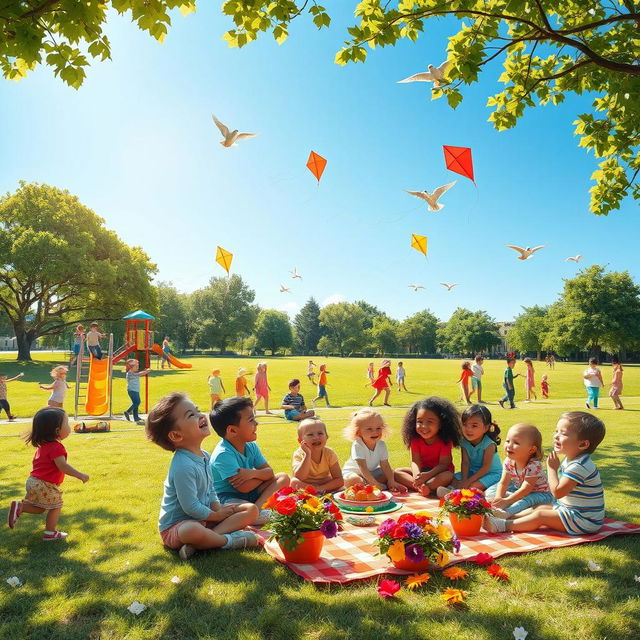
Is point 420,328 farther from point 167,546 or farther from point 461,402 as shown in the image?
point 167,546

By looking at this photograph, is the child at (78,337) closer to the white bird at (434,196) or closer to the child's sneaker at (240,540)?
the white bird at (434,196)

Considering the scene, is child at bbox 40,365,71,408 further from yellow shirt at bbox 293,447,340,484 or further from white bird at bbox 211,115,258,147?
yellow shirt at bbox 293,447,340,484

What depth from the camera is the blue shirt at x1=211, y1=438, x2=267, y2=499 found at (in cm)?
500

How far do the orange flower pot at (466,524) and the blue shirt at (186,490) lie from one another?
2254 mm

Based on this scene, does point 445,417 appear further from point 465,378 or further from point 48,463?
point 465,378

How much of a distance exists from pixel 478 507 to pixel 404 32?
585cm

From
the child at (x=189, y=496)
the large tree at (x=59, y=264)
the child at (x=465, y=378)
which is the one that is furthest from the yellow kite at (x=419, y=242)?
the large tree at (x=59, y=264)

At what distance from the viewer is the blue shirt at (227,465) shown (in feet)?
16.4

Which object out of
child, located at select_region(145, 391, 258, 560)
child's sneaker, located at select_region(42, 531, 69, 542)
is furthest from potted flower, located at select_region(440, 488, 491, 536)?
child's sneaker, located at select_region(42, 531, 69, 542)

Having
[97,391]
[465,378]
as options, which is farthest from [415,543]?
[465,378]

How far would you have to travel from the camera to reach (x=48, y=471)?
471 centimetres

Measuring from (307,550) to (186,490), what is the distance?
1.13m

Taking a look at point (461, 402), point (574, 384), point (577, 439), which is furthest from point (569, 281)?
point (577, 439)

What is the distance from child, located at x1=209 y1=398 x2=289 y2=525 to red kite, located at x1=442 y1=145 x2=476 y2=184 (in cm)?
712
